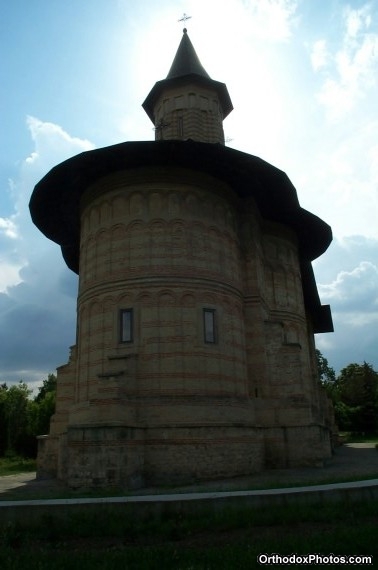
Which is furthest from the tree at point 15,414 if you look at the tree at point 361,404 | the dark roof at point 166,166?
the tree at point 361,404

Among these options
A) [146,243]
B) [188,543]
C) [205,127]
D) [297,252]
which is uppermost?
[205,127]

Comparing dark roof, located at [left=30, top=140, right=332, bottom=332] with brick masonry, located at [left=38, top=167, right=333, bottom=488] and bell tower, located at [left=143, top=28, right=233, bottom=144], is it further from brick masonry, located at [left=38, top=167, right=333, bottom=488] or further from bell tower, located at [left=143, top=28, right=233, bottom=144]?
bell tower, located at [left=143, top=28, right=233, bottom=144]

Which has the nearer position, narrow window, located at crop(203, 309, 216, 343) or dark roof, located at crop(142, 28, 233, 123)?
narrow window, located at crop(203, 309, 216, 343)


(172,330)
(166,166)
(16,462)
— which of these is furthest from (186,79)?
(16,462)

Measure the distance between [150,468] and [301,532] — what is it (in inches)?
315

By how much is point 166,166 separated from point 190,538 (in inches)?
498

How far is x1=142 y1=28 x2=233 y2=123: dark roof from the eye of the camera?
2211cm

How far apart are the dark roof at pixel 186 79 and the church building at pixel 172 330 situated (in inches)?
Answer: 269

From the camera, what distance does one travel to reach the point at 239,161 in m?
16.5

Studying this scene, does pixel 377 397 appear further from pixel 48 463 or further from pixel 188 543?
pixel 188 543

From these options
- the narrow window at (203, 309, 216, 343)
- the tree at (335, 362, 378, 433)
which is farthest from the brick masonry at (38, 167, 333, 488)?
the tree at (335, 362, 378, 433)

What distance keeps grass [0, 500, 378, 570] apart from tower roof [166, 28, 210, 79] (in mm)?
20176

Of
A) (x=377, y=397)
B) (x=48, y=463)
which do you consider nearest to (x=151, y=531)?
(x=48, y=463)

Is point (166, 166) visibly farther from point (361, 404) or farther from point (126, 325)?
point (361, 404)
